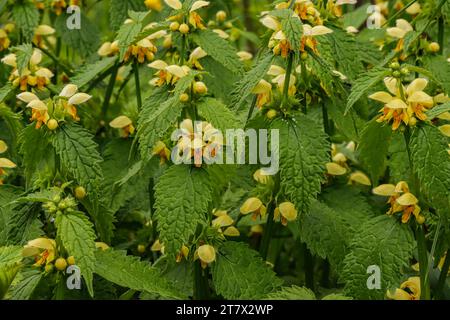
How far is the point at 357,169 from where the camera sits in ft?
10.5

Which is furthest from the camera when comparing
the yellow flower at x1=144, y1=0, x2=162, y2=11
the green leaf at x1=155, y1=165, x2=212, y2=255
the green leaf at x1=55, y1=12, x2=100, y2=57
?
the green leaf at x1=55, y1=12, x2=100, y2=57

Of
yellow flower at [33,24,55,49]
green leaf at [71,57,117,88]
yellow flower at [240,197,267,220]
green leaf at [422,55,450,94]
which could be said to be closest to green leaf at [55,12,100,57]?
yellow flower at [33,24,55,49]

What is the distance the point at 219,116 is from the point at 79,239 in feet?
1.57

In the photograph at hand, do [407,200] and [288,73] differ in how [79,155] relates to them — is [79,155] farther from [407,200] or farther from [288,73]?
[407,200]

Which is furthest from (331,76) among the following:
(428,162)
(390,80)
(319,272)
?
(319,272)

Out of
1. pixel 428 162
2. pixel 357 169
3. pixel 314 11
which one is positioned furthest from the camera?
pixel 357 169

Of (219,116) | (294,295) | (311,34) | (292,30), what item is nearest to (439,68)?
(311,34)

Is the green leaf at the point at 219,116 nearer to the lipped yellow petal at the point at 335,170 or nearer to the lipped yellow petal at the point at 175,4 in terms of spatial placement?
the lipped yellow petal at the point at 175,4

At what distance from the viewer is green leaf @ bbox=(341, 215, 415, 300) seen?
216 centimetres

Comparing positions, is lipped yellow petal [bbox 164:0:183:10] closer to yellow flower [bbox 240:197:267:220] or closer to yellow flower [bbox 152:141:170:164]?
yellow flower [bbox 152:141:170:164]

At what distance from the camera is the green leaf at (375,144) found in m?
2.22

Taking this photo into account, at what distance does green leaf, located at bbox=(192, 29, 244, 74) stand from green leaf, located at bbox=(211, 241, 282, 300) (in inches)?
20.7
